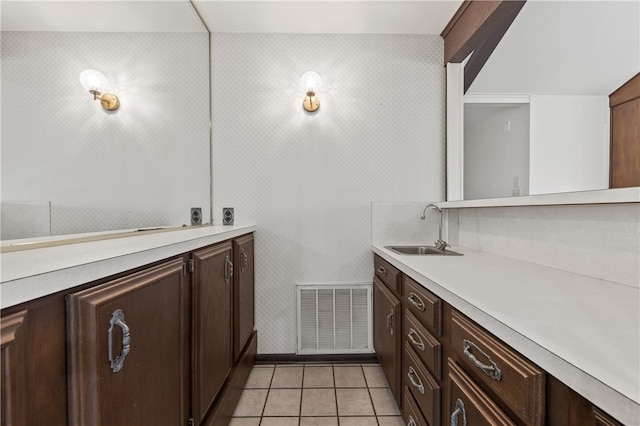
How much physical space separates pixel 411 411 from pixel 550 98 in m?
1.59

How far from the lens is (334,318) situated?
211 cm

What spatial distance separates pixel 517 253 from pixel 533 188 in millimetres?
348

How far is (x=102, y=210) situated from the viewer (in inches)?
45.8

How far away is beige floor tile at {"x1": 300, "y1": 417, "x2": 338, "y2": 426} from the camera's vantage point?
1.47m

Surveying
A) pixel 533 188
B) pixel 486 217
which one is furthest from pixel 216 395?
pixel 533 188

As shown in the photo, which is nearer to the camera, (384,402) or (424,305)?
(424,305)

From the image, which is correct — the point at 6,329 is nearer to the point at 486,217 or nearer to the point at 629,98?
the point at 629,98

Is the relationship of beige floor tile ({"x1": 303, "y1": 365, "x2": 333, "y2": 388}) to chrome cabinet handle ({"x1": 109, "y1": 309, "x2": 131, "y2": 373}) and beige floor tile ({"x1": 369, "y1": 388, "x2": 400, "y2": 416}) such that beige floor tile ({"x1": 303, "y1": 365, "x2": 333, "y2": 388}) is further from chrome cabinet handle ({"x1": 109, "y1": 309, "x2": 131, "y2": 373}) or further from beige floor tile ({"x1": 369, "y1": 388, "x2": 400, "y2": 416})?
chrome cabinet handle ({"x1": 109, "y1": 309, "x2": 131, "y2": 373})

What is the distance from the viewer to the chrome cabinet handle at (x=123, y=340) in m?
0.62

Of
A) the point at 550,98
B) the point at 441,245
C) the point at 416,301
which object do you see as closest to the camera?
the point at 416,301

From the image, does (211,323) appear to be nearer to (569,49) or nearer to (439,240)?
(439,240)

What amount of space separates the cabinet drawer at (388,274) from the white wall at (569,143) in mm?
821

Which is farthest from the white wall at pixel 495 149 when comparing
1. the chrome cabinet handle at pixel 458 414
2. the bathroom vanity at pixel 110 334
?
the bathroom vanity at pixel 110 334

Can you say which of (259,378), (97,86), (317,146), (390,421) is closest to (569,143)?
(317,146)
